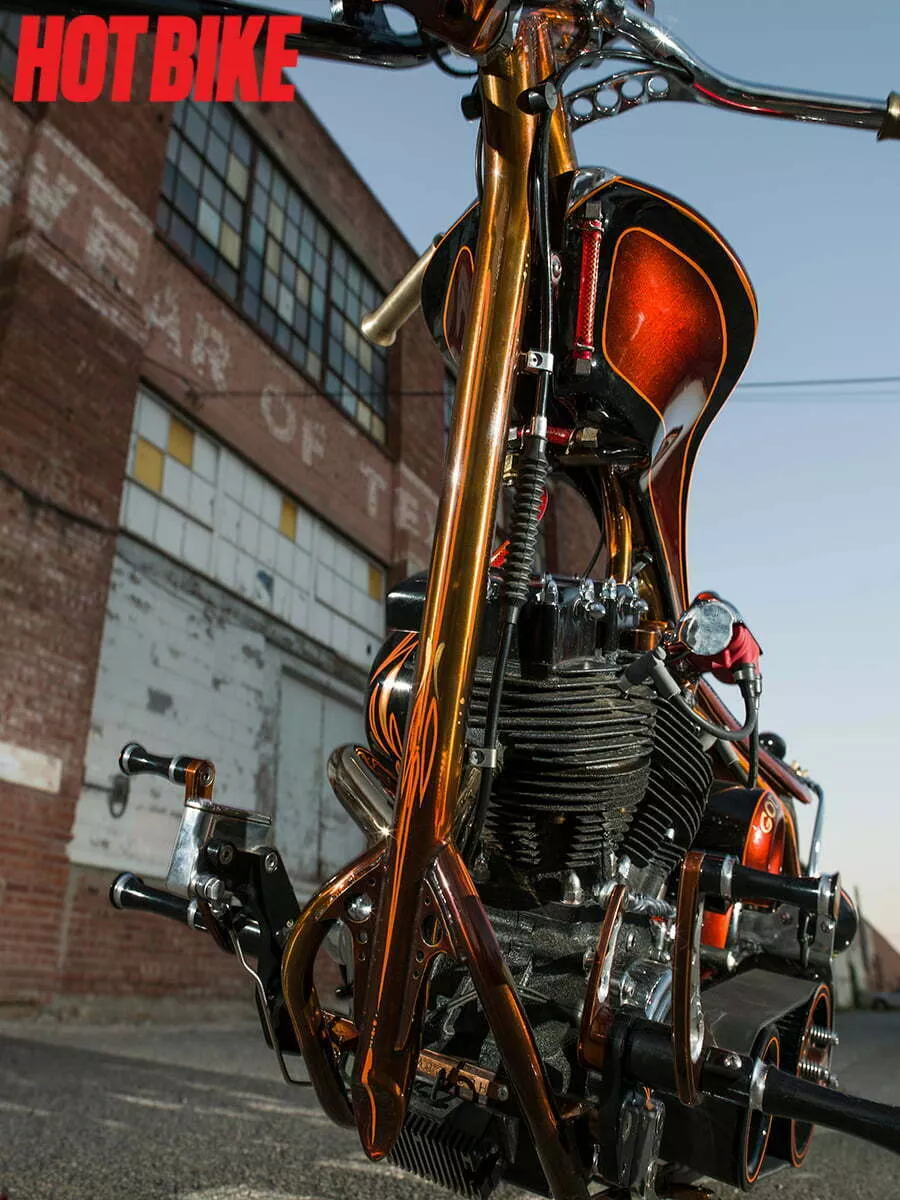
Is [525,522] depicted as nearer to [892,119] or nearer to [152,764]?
[152,764]

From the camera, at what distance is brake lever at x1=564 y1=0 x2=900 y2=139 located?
1631 millimetres

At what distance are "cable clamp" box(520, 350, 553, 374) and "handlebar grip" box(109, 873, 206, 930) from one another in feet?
3.27

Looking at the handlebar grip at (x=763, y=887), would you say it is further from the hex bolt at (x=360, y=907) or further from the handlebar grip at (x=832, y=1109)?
the hex bolt at (x=360, y=907)

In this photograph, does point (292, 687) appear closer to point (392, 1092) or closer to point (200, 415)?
point (200, 415)

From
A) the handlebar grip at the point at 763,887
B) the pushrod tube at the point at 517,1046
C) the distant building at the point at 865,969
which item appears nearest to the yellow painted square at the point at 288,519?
the pushrod tube at the point at 517,1046

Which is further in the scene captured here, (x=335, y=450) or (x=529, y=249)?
(x=335, y=450)

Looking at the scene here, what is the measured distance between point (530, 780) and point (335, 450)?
10.3 meters

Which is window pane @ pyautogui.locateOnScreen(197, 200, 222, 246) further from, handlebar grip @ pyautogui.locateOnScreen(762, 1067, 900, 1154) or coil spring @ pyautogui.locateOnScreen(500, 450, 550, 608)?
handlebar grip @ pyautogui.locateOnScreen(762, 1067, 900, 1154)

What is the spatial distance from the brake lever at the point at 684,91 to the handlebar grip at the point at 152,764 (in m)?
1.34

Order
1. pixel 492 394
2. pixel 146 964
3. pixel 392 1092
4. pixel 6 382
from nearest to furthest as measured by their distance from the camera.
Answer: pixel 392 1092 < pixel 492 394 < pixel 6 382 < pixel 146 964

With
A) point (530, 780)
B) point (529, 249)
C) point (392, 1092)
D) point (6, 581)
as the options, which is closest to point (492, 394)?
point (529, 249)

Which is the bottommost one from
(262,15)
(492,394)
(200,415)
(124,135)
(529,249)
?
(492,394)

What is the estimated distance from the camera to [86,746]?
24.2ft

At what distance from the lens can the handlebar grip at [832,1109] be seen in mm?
1118
